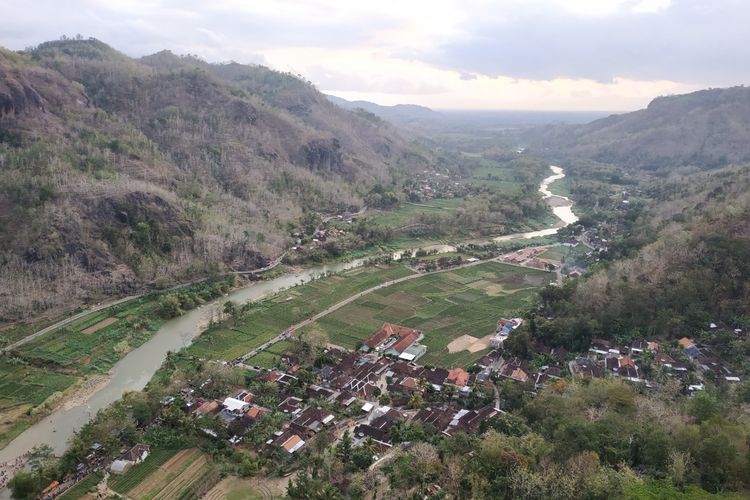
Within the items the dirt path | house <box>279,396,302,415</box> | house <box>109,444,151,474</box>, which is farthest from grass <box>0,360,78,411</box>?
house <box>279,396,302,415</box>

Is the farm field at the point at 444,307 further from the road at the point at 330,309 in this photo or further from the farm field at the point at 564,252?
the farm field at the point at 564,252

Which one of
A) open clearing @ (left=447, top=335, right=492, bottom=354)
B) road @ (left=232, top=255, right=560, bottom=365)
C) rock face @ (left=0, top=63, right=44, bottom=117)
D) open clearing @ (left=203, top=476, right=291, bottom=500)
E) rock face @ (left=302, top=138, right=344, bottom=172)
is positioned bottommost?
open clearing @ (left=203, top=476, right=291, bottom=500)

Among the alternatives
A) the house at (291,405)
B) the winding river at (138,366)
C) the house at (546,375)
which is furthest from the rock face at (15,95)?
the house at (546,375)

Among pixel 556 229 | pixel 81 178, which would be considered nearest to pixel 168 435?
pixel 81 178

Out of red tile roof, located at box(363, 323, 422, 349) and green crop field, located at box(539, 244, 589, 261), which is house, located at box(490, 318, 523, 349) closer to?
red tile roof, located at box(363, 323, 422, 349)

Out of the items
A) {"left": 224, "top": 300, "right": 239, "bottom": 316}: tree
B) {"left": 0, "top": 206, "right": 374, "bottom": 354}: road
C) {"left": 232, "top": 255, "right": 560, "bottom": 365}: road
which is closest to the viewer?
{"left": 232, "top": 255, "right": 560, "bottom": 365}: road

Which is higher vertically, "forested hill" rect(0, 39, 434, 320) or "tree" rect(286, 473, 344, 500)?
"forested hill" rect(0, 39, 434, 320)

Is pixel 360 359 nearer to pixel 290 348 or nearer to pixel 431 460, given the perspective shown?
pixel 290 348

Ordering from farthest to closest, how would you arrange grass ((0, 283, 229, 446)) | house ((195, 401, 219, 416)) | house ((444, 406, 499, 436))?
grass ((0, 283, 229, 446))
house ((195, 401, 219, 416))
house ((444, 406, 499, 436))
